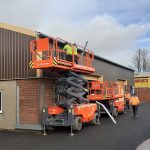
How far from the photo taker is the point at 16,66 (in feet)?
59.4

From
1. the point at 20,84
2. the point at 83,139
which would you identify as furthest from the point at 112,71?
the point at 83,139

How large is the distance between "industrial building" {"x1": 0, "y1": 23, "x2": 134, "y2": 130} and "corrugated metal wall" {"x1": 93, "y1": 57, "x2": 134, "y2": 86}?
8.67m

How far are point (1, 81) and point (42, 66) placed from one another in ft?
13.9

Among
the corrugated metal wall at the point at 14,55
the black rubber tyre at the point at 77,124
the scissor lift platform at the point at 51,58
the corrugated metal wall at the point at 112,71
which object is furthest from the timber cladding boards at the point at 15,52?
the corrugated metal wall at the point at 112,71

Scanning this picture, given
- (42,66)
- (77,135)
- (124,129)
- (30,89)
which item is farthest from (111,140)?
(30,89)

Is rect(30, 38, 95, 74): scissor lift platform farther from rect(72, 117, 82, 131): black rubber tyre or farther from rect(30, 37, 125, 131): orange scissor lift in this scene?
rect(72, 117, 82, 131): black rubber tyre

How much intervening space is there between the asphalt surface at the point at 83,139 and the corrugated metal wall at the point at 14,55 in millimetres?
3422

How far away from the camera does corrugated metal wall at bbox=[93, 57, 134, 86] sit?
26391mm

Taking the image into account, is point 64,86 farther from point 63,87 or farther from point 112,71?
point 112,71

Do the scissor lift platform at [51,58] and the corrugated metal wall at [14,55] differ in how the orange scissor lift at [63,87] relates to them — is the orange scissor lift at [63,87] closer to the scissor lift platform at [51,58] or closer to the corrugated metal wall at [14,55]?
the scissor lift platform at [51,58]

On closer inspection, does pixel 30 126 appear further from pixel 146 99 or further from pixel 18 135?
pixel 146 99

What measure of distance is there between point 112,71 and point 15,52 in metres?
14.7

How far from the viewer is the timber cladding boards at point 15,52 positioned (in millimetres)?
Result: 17672

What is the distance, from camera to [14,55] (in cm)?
1822
